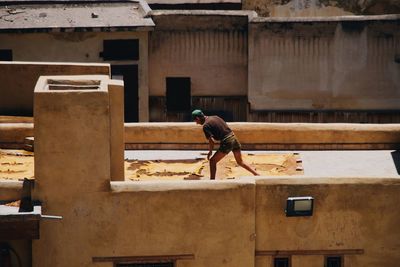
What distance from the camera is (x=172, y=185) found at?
16391 mm

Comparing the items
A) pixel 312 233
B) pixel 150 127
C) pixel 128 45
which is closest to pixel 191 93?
pixel 128 45

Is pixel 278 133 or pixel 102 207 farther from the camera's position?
pixel 278 133

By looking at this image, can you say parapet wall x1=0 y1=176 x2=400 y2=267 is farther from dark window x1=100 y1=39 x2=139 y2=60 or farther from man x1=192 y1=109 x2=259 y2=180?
dark window x1=100 y1=39 x2=139 y2=60

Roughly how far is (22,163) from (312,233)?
6.10 meters

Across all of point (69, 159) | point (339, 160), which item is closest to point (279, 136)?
point (339, 160)

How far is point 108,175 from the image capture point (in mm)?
16203

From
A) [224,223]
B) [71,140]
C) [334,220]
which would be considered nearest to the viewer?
[71,140]

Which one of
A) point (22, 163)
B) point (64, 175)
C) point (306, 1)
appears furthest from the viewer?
point (306, 1)

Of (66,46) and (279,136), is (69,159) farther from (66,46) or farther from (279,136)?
(66,46)

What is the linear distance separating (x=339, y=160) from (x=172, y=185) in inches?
192

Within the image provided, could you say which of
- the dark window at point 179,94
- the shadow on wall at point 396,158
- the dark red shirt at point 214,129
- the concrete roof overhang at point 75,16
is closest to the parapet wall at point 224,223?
the dark red shirt at point 214,129

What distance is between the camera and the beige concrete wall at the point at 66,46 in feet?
101

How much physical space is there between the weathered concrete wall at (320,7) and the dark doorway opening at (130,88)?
6.03m

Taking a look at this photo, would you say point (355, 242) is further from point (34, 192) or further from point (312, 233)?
point (34, 192)
